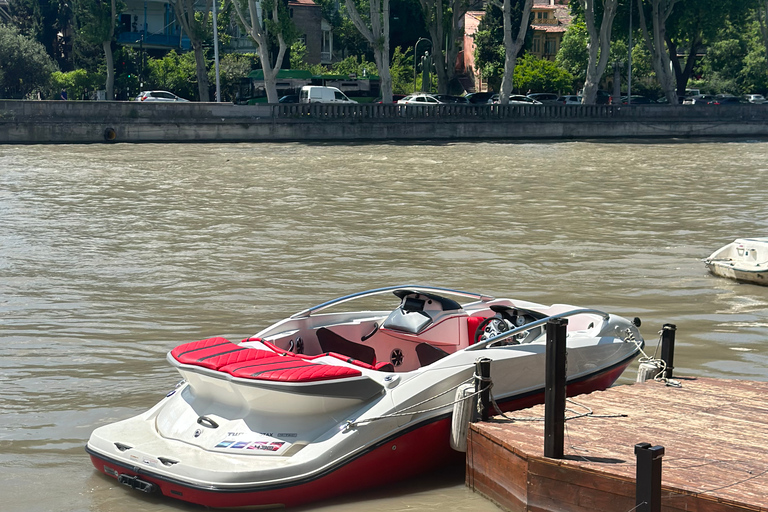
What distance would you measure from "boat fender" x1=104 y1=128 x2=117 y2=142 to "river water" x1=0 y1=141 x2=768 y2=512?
7.28 meters

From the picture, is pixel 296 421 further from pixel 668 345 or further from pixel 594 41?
pixel 594 41

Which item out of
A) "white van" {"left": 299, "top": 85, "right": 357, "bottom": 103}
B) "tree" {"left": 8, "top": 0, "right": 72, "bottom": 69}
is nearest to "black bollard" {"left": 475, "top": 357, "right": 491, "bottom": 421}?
"white van" {"left": 299, "top": 85, "right": 357, "bottom": 103}

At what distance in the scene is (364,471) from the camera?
22.4 feet

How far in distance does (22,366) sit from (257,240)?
906 centimetres

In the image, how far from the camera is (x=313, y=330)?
27.7 ft

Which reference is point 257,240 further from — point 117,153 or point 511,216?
point 117,153

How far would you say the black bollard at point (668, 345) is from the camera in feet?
26.1

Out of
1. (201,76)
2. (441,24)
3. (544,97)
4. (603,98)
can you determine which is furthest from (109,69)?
(603,98)

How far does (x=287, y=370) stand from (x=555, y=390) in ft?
5.99

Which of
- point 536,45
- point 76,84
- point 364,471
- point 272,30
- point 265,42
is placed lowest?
point 364,471

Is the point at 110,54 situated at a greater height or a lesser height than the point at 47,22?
lesser

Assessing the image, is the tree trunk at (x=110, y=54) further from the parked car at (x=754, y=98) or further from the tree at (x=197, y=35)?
the parked car at (x=754, y=98)

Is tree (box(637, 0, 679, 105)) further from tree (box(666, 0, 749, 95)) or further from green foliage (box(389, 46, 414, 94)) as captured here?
green foliage (box(389, 46, 414, 94))

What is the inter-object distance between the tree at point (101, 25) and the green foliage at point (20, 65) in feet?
17.5
